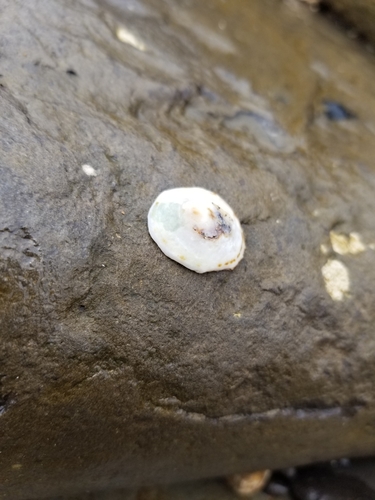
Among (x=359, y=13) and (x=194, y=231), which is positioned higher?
(x=359, y=13)

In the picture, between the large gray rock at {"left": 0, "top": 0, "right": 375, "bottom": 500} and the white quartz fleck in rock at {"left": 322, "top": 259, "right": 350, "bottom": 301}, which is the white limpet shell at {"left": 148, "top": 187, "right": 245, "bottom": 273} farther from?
the white quartz fleck in rock at {"left": 322, "top": 259, "right": 350, "bottom": 301}

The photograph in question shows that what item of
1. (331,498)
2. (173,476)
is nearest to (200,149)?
(173,476)

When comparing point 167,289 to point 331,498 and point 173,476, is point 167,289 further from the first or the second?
point 331,498

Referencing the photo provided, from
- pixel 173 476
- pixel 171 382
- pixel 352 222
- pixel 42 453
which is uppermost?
pixel 352 222

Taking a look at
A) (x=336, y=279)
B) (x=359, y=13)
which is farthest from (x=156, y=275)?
(x=359, y=13)

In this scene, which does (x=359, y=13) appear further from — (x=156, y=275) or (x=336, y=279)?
(x=156, y=275)

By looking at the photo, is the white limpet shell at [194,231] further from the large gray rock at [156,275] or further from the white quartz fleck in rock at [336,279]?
the white quartz fleck in rock at [336,279]
